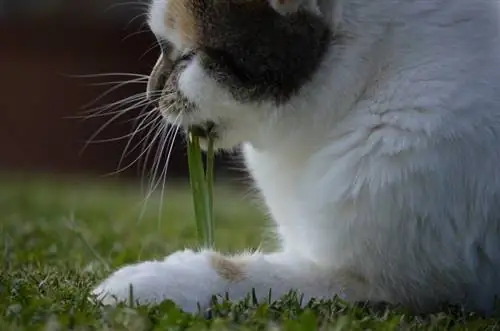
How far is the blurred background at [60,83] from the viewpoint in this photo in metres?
8.20

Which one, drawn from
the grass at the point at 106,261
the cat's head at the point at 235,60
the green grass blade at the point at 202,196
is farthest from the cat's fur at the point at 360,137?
the green grass blade at the point at 202,196

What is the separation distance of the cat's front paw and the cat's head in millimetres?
345

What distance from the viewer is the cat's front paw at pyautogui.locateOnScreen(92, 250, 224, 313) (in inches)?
74.9

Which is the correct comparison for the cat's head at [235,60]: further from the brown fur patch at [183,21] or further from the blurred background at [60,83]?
the blurred background at [60,83]

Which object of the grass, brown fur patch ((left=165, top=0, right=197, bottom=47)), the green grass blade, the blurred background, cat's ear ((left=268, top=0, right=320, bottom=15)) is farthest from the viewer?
the blurred background

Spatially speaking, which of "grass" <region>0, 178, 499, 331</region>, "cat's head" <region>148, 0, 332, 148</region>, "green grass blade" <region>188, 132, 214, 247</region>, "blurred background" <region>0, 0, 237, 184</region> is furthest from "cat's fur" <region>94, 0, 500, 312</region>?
"blurred background" <region>0, 0, 237, 184</region>

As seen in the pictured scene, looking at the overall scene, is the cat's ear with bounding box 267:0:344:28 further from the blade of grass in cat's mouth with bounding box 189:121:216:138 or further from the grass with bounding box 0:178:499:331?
the grass with bounding box 0:178:499:331

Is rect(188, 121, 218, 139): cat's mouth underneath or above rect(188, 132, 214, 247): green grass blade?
above

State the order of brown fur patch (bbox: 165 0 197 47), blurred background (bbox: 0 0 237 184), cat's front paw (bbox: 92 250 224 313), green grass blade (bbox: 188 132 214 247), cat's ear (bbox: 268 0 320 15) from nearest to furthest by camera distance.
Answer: cat's front paw (bbox: 92 250 224 313) < cat's ear (bbox: 268 0 320 15) < brown fur patch (bbox: 165 0 197 47) < green grass blade (bbox: 188 132 214 247) < blurred background (bbox: 0 0 237 184)

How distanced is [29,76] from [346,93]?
6.74m

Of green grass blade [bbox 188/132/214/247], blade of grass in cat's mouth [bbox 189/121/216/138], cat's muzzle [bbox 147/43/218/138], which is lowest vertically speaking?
green grass blade [bbox 188/132/214/247]

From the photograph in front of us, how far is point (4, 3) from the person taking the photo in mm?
8922

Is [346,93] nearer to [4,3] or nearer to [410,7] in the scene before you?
[410,7]

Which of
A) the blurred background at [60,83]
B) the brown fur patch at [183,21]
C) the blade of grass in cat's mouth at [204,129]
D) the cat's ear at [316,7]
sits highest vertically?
the cat's ear at [316,7]
